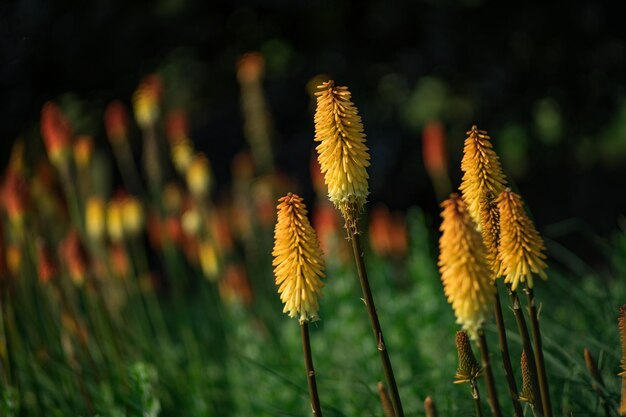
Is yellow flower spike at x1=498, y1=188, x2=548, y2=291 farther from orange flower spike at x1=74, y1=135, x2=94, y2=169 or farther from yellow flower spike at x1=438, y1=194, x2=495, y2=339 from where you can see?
orange flower spike at x1=74, y1=135, x2=94, y2=169

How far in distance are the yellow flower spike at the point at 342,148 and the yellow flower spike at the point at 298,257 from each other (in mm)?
106

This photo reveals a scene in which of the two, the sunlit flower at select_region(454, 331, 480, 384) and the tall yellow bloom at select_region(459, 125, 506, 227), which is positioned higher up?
the tall yellow bloom at select_region(459, 125, 506, 227)

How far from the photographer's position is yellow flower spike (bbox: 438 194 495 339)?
1.62 metres

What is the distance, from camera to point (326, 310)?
17.1 feet

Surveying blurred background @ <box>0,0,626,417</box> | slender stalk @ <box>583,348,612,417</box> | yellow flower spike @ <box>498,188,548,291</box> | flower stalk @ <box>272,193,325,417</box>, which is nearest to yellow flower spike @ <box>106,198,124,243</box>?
blurred background @ <box>0,0,626,417</box>

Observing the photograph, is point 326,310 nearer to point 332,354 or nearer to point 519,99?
point 332,354

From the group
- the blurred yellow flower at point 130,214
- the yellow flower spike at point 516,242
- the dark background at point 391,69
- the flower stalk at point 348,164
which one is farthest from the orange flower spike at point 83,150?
the yellow flower spike at point 516,242

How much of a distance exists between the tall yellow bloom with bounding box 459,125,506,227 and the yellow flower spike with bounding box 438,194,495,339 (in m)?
0.17

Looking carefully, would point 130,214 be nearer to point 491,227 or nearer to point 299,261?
point 299,261

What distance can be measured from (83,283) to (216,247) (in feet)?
4.47

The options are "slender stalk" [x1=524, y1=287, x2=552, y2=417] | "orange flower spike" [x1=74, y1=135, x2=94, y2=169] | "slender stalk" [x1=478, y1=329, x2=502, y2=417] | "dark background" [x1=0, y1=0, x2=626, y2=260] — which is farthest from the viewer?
"dark background" [x1=0, y1=0, x2=626, y2=260]

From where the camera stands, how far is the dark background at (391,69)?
6883mm

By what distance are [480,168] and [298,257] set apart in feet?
1.44

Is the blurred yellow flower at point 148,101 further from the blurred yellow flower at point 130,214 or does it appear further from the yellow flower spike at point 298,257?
the yellow flower spike at point 298,257
